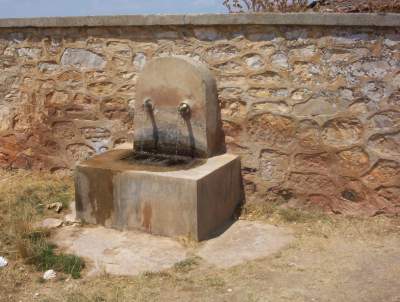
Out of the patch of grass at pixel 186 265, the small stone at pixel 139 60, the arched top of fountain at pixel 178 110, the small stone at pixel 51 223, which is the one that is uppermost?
the small stone at pixel 139 60

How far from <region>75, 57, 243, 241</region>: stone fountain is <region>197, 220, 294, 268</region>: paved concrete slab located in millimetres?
159

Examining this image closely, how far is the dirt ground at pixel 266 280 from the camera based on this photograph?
11.2ft

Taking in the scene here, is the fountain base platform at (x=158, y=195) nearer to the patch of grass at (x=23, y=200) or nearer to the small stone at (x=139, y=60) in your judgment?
the patch of grass at (x=23, y=200)

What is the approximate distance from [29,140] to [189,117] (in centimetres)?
253

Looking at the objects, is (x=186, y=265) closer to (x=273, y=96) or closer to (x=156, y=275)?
(x=156, y=275)

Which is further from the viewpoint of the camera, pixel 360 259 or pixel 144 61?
pixel 144 61

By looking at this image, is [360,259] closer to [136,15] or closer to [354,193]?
[354,193]

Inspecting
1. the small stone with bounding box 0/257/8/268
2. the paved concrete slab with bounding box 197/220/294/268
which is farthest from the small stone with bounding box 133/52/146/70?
the small stone with bounding box 0/257/8/268

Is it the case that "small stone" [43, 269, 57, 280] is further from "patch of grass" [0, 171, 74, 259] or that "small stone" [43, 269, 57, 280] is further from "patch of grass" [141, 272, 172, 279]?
"patch of grass" [141, 272, 172, 279]

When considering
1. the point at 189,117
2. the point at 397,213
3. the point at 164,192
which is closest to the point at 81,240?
the point at 164,192

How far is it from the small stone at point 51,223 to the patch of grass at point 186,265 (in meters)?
1.50

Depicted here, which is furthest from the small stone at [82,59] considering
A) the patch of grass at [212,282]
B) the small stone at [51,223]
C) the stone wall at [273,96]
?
the patch of grass at [212,282]

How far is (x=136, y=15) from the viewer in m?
5.29

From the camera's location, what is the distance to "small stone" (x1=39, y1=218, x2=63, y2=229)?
476 centimetres
